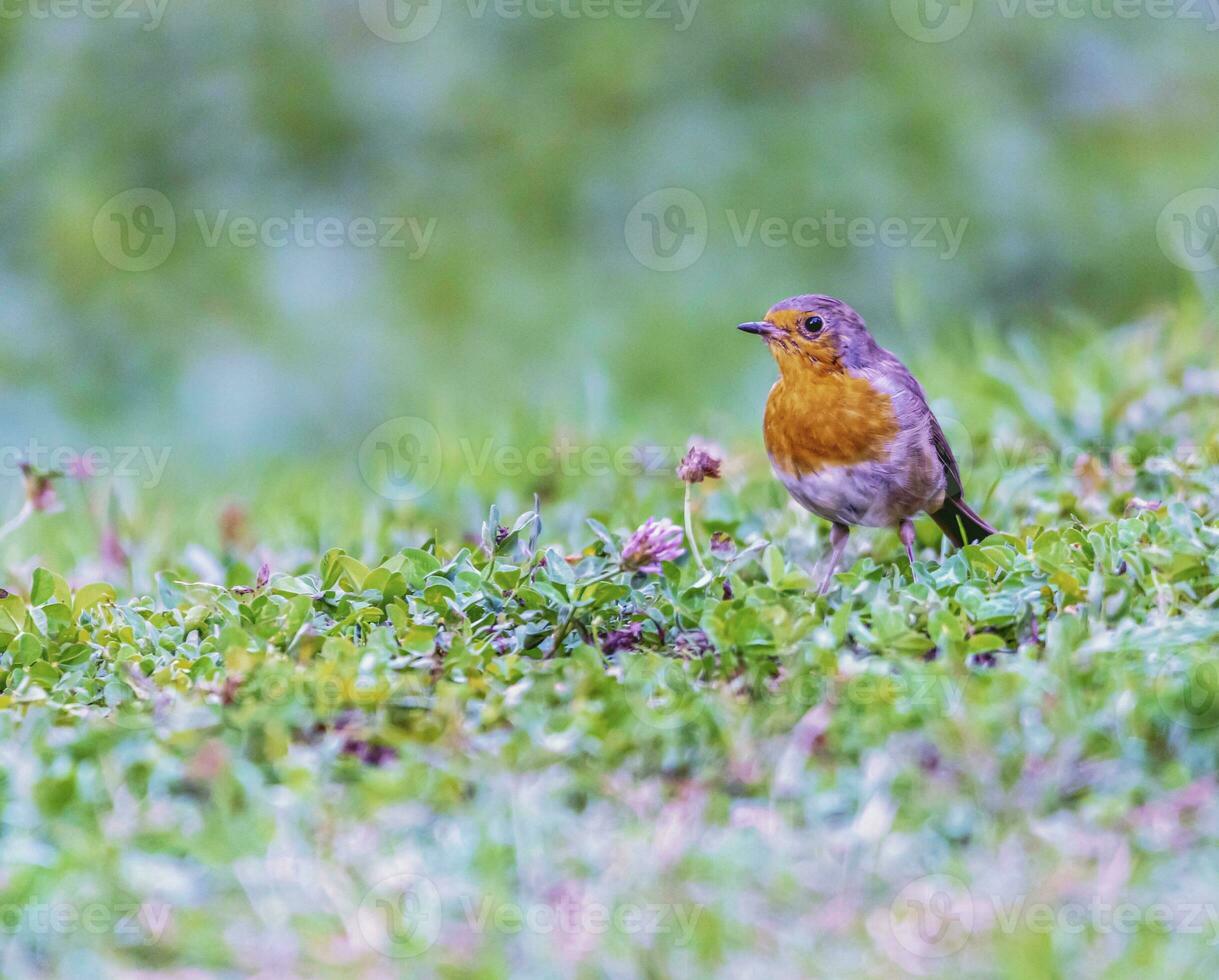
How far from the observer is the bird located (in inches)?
153

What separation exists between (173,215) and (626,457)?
3393mm

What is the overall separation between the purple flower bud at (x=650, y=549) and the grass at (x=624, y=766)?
4 cm

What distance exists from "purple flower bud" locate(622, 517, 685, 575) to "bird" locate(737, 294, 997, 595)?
25.1 inches

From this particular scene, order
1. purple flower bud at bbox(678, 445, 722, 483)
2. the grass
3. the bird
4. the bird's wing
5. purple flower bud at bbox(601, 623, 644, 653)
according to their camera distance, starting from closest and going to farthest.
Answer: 1. the grass
2. purple flower bud at bbox(601, 623, 644, 653)
3. purple flower bud at bbox(678, 445, 722, 483)
4. the bird
5. the bird's wing

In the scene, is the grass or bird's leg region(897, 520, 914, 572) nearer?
the grass

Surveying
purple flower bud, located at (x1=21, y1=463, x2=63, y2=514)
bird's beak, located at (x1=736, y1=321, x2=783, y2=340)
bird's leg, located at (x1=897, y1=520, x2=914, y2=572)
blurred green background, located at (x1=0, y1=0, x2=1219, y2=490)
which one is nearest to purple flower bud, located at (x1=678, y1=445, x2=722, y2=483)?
bird's leg, located at (x1=897, y1=520, x2=914, y2=572)

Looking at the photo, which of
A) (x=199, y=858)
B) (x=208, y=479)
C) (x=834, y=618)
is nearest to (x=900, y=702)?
(x=834, y=618)

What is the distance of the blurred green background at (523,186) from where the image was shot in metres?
7.23

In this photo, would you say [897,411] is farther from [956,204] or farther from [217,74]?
[217,74]

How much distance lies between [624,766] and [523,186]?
5.47 meters

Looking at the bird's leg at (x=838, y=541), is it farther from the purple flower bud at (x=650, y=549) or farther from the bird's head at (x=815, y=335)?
the purple flower bud at (x=650, y=549)

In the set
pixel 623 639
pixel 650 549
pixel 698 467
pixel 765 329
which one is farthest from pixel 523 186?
pixel 623 639

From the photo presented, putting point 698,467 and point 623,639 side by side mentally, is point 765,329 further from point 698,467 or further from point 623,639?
point 623,639

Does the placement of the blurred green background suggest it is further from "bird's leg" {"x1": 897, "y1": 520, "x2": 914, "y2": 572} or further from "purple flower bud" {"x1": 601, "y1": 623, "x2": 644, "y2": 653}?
"purple flower bud" {"x1": 601, "y1": 623, "x2": 644, "y2": 653}
